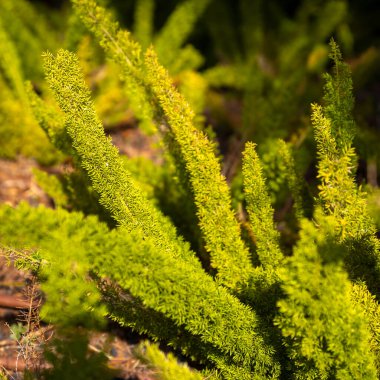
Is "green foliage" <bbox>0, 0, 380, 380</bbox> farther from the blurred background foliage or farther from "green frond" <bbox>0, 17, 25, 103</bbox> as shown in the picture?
"green frond" <bbox>0, 17, 25, 103</bbox>

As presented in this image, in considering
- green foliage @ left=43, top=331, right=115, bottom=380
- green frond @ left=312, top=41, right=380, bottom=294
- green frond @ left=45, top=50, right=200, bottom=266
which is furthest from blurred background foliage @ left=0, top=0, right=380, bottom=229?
green foliage @ left=43, top=331, right=115, bottom=380

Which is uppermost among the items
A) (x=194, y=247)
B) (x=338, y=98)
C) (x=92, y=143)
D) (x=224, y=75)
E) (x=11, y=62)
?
(x=338, y=98)

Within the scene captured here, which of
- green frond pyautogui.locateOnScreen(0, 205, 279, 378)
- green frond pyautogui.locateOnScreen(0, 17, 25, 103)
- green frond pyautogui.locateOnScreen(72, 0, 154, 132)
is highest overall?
green frond pyautogui.locateOnScreen(72, 0, 154, 132)

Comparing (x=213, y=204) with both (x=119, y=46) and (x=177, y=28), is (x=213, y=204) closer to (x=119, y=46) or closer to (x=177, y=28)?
A: (x=119, y=46)

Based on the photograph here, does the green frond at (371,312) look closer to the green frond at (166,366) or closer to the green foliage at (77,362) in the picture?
the green frond at (166,366)

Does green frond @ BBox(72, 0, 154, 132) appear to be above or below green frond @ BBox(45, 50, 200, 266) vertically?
above

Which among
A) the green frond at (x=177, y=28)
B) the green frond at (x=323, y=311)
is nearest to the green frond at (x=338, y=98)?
the green frond at (x=323, y=311)

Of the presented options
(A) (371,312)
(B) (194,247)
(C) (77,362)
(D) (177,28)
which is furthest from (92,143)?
(D) (177,28)

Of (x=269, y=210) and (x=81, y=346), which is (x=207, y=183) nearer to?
(x=269, y=210)
